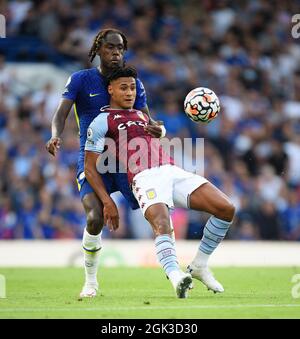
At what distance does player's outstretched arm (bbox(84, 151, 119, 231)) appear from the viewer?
8820 millimetres

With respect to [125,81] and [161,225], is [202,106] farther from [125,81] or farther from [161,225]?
[161,225]

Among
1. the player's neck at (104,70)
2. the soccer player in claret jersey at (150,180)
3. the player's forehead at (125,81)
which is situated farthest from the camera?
the player's neck at (104,70)

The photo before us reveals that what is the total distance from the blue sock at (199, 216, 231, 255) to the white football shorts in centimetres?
37

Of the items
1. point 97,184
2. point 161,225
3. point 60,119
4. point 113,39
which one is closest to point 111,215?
point 97,184

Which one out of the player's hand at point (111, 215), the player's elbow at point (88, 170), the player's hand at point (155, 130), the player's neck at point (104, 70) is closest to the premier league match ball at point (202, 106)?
the player's hand at point (155, 130)

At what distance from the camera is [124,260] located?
1573cm

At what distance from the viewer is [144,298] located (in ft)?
29.7

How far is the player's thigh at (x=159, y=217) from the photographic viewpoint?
8547mm

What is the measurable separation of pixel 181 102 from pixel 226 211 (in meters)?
9.70

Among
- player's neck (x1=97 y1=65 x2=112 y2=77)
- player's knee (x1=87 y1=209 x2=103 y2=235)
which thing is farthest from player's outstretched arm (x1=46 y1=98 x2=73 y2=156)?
player's knee (x1=87 y1=209 x2=103 y2=235)

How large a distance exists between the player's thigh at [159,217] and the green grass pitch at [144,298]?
2.19ft

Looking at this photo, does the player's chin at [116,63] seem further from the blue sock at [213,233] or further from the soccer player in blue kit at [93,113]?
the blue sock at [213,233]
